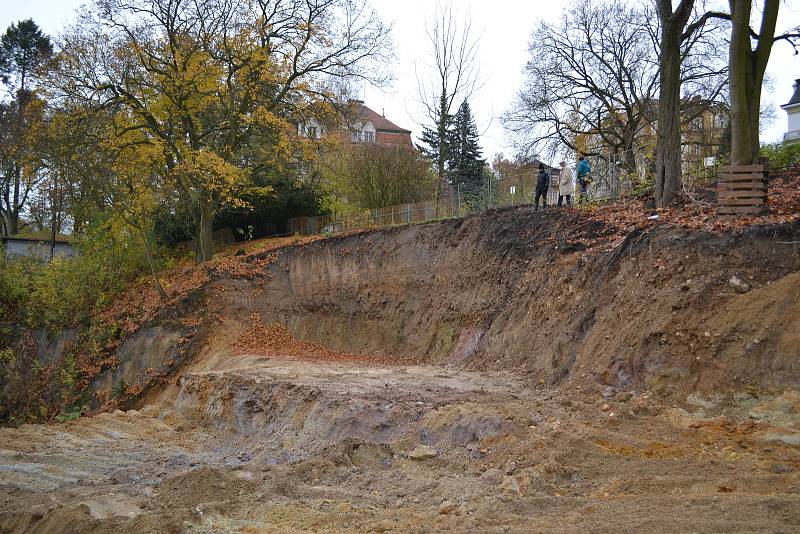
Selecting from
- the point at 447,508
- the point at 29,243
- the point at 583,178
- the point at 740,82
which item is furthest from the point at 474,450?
the point at 29,243

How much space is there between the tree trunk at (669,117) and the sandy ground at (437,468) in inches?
232

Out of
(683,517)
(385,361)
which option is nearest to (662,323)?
(683,517)

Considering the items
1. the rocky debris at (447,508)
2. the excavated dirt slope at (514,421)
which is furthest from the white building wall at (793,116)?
the rocky debris at (447,508)

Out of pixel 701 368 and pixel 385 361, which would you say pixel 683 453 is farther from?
pixel 385 361

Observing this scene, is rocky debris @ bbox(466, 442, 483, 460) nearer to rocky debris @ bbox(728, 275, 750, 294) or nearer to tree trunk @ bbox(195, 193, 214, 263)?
rocky debris @ bbox(728, 275, 750, 294)

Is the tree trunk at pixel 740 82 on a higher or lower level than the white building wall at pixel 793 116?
lower

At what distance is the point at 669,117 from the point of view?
14.6 meters

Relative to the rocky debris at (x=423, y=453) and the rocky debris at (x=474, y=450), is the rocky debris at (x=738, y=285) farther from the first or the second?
the rocky debris at (x=423, y=453)

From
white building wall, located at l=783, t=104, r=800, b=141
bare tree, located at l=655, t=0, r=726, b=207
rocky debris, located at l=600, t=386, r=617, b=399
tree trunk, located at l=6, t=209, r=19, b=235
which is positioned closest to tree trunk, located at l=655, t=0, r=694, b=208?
bare tree, located at l=655, t=0, r=726, b=207

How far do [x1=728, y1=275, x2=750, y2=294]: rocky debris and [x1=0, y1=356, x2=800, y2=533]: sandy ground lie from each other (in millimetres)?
2019

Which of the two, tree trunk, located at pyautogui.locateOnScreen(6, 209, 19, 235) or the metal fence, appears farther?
tree trunk, located at pyautogui.locateOnScreen(6, 209, 19, 235)

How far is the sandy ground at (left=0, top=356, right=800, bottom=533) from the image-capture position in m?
6.14

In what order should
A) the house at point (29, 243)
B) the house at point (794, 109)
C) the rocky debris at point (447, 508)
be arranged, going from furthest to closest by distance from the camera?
the house at point (794, 109) < the house at point (29, 243) < the rocky debris at point (447, 508)

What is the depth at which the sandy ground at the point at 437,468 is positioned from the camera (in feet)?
20.1
